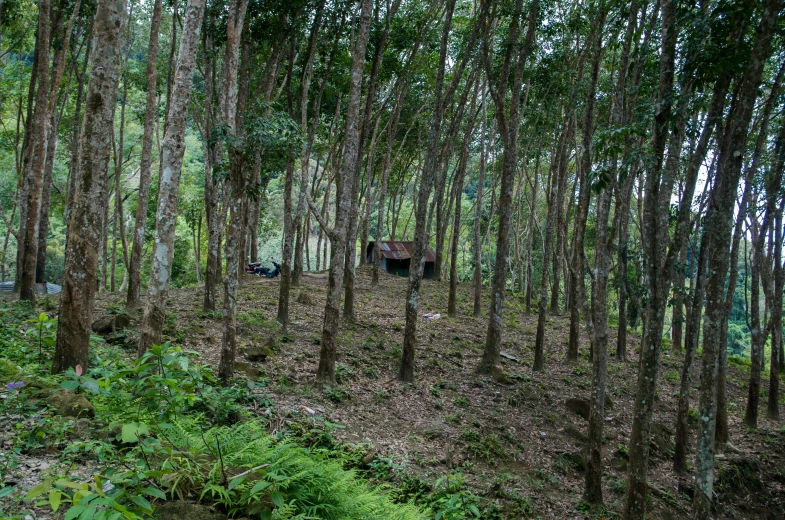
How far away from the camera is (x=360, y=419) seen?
943 cm

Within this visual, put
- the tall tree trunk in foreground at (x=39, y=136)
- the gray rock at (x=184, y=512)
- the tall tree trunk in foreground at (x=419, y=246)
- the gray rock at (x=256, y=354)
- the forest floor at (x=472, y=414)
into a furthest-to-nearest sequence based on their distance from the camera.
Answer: the tall tree trunk in foreground at (x=419, y=246) → the tall tree trunk in foreground at (x=39, y=136) → the gray rock at (x=256, y=354) → the forest floor at (x=472, y=414) → the gray rock at (x=184, y=512)

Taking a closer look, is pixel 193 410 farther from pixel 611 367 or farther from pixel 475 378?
pixel 611 367

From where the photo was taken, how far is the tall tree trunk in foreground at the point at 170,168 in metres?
7.36

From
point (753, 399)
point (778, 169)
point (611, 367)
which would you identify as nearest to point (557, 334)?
point (611, 367)

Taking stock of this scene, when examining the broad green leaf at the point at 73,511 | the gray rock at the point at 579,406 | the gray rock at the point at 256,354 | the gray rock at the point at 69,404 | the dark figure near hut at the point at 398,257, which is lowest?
the gray rock at the point at 579,406

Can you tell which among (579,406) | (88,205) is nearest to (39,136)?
(88,205)

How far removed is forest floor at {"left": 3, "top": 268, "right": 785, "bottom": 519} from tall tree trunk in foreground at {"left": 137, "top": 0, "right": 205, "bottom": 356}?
216 cm

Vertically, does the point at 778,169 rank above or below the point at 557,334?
above

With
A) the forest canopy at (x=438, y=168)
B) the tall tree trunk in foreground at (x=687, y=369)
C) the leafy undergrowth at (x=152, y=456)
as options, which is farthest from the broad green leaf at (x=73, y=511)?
the tall tree trunk in foreground at (x=687, y=369)

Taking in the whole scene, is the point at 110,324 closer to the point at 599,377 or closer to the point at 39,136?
the point at 39,136

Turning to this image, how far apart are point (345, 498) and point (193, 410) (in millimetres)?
2880

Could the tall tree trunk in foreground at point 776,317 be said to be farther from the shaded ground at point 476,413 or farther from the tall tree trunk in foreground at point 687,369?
the tall tree trunk in foreground at point 687,369

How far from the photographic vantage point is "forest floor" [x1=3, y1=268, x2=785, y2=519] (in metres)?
8.41

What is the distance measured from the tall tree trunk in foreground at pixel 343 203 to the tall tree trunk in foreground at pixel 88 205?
4.32 m
